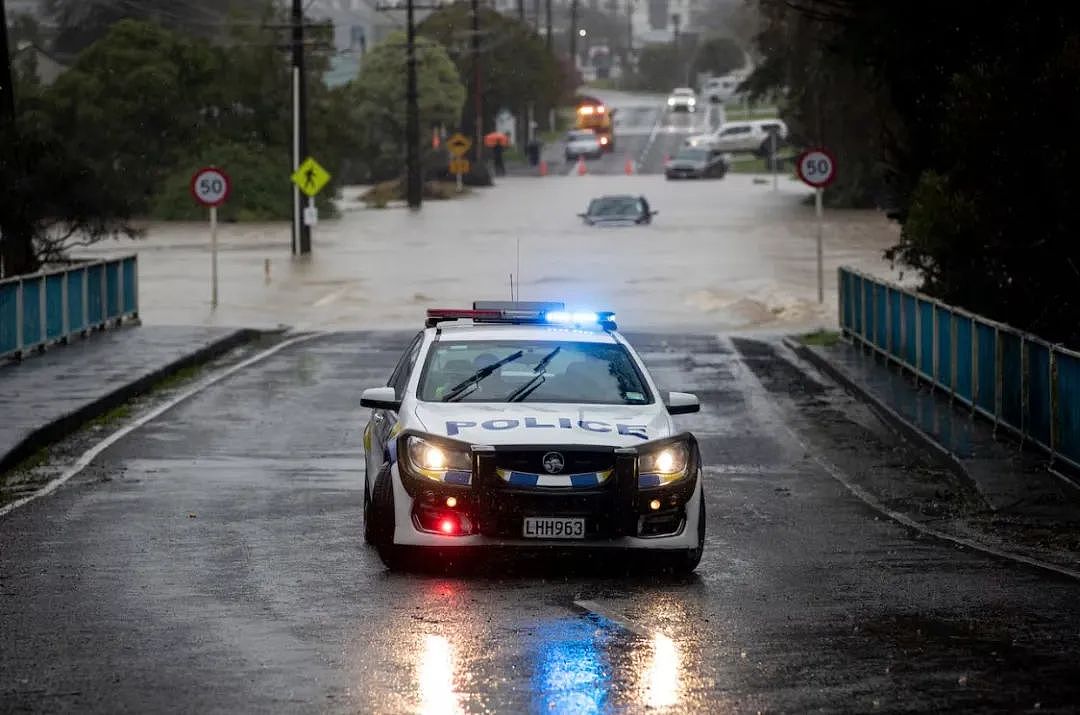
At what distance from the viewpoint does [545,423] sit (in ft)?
40.0

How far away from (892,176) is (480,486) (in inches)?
606

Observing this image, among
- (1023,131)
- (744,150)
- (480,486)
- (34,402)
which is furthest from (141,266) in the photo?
(744,150)

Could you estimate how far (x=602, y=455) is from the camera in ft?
39.1

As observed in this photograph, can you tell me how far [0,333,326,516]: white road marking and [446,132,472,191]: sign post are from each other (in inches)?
2397

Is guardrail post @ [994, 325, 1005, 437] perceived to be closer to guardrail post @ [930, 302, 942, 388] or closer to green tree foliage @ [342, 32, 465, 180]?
guardrail post @ [930, 302, 942, 388]

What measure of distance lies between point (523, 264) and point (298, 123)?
6.93 meters

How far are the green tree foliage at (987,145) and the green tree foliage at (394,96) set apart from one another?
257ft

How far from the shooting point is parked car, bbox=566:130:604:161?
390 feet

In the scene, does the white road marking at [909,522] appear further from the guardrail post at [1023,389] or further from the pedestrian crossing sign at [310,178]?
the pedestrian crossing sign at [310,178]

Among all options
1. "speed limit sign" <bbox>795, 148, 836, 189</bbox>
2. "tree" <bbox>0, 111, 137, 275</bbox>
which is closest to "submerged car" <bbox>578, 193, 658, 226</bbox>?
"speed limit sign" <bbox>795, 148, 836, 189</bbox>

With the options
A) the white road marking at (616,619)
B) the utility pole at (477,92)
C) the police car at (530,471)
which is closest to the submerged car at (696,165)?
the utility pole at (477,92)

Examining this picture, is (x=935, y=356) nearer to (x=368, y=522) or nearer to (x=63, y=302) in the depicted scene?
(x=368, y=522)

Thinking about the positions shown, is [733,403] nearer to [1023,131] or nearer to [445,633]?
[1023,131]

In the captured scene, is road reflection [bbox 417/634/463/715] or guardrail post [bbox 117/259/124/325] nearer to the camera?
road reflection [bbox 417/634/463/715]
